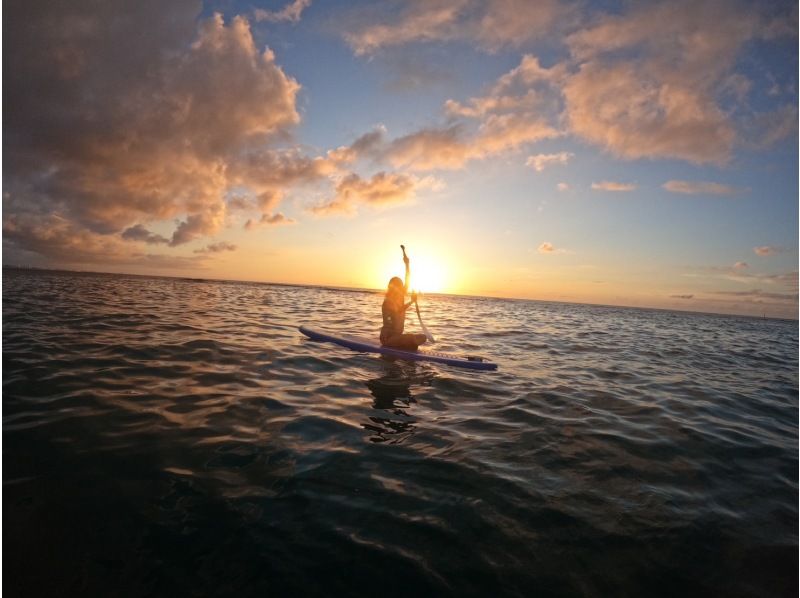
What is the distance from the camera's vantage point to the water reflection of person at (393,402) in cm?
618

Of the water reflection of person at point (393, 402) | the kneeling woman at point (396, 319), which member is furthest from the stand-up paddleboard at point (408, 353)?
the water reflection of person at point (393, 402)

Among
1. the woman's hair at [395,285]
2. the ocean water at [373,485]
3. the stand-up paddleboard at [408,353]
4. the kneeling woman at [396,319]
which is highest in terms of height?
the woman's hair at [395,285]

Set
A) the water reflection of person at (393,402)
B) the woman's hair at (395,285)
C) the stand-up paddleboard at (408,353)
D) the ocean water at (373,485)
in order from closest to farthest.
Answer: the ocean water at (373,485), the water reflection of person at (393,402), the stand-up paddleboard at (408,353), the woman's hair at (395,285)

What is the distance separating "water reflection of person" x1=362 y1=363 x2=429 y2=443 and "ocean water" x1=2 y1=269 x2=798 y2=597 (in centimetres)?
6

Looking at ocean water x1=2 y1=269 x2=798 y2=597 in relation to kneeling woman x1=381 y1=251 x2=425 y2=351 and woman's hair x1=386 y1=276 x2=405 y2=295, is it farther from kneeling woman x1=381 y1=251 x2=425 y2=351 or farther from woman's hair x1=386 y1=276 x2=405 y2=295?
woman's hair x1=386 y1=276 x2=405 y2=295

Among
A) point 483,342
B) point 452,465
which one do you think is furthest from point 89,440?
point 483,342

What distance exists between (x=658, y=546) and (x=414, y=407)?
4.44m

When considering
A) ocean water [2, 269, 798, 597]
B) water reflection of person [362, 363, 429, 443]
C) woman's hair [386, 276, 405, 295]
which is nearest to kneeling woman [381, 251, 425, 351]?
woman's hair [386, 276, 405, 295]

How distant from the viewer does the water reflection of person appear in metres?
6.18

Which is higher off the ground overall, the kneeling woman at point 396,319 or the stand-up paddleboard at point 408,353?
the kneeling woman at point 396,319

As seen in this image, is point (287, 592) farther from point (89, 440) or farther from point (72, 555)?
point (89, 440)

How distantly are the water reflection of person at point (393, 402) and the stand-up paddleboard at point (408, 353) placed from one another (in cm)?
58

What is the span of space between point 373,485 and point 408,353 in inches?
290

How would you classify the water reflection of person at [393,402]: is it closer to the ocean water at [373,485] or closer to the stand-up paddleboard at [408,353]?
the ocean water at [373,485]
